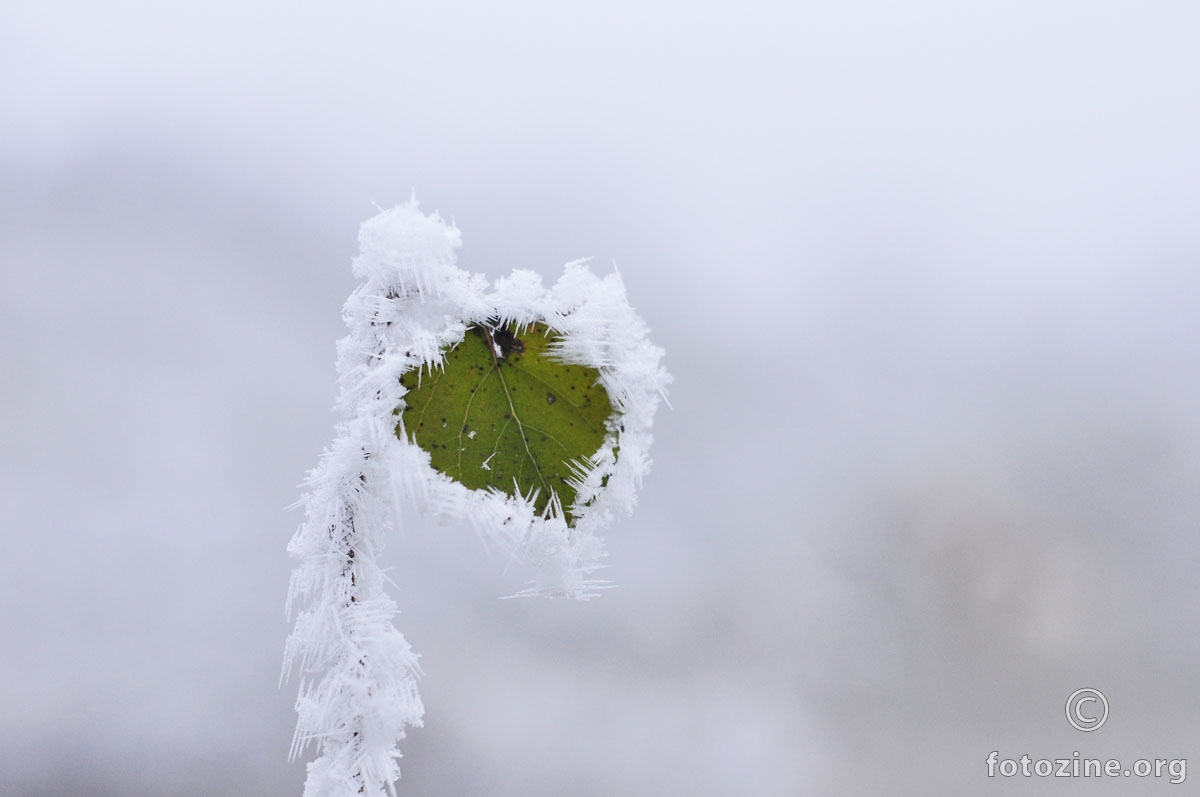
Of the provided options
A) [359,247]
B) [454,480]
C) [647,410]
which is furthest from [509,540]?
[359,247]

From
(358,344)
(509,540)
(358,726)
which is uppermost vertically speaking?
(358,344)

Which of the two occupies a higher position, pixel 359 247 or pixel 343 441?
pixel 359 247

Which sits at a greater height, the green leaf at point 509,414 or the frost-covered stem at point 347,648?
the green leaf at point 509,414

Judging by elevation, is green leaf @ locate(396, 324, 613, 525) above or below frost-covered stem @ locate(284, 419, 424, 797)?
above

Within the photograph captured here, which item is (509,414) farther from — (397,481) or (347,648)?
(347,648)

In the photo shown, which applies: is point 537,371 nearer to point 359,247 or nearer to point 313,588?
point 359,247
